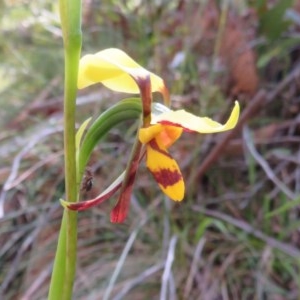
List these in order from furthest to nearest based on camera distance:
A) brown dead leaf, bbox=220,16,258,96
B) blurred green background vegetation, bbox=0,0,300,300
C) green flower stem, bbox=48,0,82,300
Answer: brown dead leaf, bbox=220,16,258,96, blurred green background vegetation, bbox=0,0,300,300, green flower stem, bbox=48,0,82,300

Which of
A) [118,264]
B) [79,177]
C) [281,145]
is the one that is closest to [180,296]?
[118,264]

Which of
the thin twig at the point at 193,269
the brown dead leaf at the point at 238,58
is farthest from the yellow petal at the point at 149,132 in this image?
the brown dead leaf at the point at 238,58

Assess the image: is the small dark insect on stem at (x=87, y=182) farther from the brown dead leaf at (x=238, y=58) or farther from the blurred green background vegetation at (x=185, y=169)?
the brown dead leaf at (x=238, y=58)

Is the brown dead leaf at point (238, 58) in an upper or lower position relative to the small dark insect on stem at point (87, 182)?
upper

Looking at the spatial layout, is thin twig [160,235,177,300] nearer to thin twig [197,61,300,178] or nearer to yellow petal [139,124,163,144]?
thin twig [197,61,300,178]

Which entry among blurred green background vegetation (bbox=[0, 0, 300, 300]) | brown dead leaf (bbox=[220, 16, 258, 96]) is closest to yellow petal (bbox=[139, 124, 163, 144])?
blurred green background vegetation (bbox=[0, 0, 300, 300])

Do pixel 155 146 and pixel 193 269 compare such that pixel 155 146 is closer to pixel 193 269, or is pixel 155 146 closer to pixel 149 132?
pixel 149 132

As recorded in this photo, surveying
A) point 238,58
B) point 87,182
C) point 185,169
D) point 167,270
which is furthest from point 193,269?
point 87,182

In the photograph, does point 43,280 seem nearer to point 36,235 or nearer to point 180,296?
point 36,235
